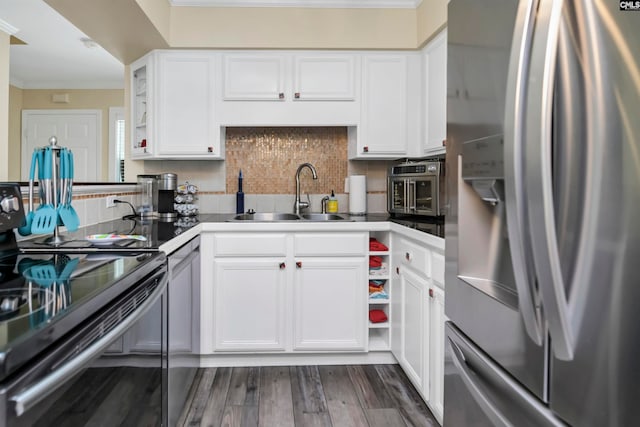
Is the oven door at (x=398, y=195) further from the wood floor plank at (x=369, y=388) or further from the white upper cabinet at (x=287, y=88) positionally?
the wood floor plank at (x=369, y=388)

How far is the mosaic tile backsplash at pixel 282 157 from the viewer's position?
322 cm

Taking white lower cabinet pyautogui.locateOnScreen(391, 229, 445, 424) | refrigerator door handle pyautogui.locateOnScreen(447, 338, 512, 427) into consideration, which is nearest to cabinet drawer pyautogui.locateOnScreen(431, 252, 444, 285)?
white lower cabinet pyautogui.locateOnScreen(391, 229, 445, 424)

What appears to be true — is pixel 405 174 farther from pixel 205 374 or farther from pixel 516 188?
pixel 516 188

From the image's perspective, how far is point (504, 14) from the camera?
2.78 ft

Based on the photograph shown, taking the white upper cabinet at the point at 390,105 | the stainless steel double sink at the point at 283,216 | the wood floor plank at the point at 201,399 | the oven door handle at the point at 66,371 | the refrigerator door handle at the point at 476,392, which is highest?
the white upper cabinet at the point at 390,105

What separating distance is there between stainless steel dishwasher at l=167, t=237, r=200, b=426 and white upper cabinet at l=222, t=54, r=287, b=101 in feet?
3.60

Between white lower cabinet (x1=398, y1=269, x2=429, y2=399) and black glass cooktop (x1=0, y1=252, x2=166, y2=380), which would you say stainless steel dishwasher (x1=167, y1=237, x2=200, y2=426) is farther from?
white lower cabinet (x1=398, y1=269, x2=429, y2=399)

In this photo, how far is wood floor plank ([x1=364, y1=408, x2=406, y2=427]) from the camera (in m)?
1.96

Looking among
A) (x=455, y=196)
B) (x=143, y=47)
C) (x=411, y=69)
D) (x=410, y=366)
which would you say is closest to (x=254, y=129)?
(x=143, y=47)

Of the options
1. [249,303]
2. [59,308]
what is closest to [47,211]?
[59,308]

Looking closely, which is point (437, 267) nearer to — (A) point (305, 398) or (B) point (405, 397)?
(B) point (405, 397)

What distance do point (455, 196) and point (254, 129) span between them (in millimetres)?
2333

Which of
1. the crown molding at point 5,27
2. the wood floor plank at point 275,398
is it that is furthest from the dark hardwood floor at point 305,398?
the crown molding at point 5,27

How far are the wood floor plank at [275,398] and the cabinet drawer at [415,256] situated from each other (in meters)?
0.94
